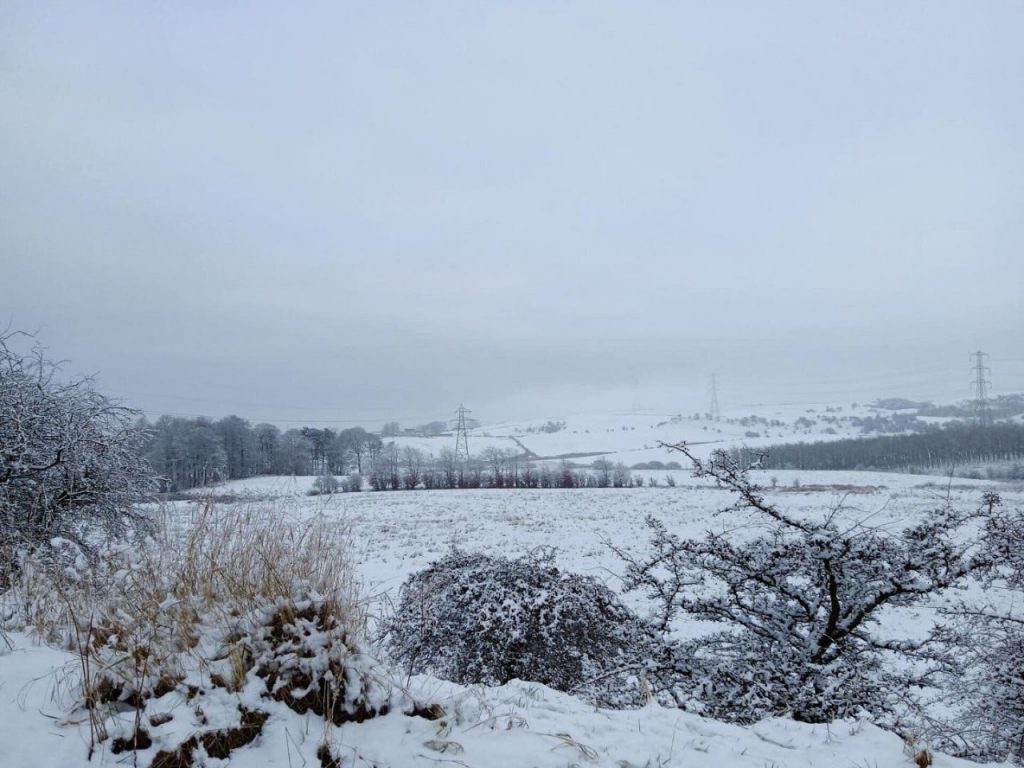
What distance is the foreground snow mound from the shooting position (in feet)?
7.94

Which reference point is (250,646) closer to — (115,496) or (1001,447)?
(115,496)

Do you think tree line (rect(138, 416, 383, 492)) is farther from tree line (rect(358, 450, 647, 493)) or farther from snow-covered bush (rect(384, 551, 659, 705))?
snow-covered bush (rect(384, 551, 659, 705))

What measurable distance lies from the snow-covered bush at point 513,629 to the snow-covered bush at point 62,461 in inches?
193

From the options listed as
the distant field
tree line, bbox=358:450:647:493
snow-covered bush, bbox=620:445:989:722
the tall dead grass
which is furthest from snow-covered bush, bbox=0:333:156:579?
tree line, bbox=358:450:647:493

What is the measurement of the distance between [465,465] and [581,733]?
73.8m

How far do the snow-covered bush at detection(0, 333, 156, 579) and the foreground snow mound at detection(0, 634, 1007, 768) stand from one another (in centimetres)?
506

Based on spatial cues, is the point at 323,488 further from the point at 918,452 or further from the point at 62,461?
the point at 918,452

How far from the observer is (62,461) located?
24.8 ft

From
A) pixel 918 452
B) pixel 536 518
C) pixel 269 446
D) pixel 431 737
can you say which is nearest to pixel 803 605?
pixel 431 737

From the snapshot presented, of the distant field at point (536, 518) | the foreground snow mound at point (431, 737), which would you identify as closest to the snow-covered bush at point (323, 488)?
the distant field at point (536, 518)

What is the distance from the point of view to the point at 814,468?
76.2 metres

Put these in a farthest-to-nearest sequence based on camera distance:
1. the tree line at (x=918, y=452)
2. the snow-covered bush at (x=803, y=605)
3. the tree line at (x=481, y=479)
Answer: the tree line at (x=918, y=452), the tree line at (x=481, y=479), the snow-covered bush at (x=803, y=605)

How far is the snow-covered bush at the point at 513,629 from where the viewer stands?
630 cm

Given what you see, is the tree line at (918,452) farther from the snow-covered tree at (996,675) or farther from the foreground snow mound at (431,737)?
the foreground snow mound at (431,737)
